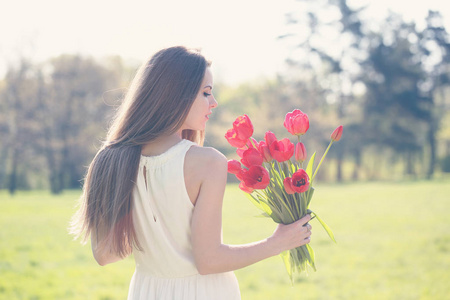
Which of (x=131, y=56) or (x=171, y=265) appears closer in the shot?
(x=171, y=265)

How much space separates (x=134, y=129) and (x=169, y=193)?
29 centimetres

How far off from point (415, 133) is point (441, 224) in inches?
939

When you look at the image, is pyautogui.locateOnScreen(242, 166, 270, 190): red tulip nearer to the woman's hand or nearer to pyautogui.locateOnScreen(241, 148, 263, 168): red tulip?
pyautogui.locateOnScreen(241, 148, 263, 168): red tulip

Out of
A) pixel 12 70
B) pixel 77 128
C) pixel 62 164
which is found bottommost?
pixel 62 164

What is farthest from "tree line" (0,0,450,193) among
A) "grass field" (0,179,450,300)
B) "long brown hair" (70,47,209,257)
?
"long brown hair" (70,47,209,257)

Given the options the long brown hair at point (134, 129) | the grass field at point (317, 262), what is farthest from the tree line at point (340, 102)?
the long brown hair at point (134, 129)

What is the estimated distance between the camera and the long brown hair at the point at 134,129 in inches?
69.6

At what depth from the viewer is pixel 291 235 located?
1794 millimetres

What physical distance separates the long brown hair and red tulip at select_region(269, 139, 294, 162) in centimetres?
37

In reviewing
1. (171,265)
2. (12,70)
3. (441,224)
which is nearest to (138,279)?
(171,265)

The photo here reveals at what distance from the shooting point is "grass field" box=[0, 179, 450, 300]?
20.5ft

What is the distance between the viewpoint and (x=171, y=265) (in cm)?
182

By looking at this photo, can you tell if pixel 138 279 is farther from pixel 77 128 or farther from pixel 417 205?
pixel 77 128

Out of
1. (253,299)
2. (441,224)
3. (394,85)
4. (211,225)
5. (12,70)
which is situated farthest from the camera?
(394,85)
